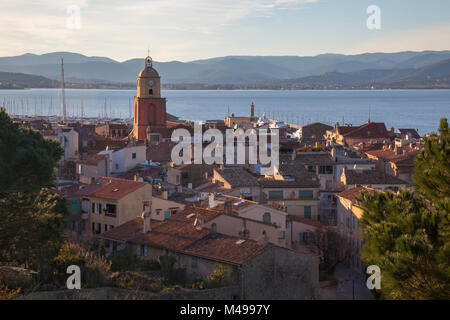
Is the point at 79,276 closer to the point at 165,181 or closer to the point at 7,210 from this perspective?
the point at 7,210

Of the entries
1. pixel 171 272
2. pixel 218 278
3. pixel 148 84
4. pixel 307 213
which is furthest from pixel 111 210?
pixel 148 84

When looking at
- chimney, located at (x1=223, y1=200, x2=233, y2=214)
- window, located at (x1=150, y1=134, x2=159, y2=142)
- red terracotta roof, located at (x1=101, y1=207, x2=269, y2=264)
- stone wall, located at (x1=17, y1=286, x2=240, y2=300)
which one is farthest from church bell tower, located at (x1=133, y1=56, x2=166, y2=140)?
stone wall, located at (x1=17, y1=286, x2=240, y2=300)

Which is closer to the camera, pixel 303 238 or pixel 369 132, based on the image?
pixel 303 238

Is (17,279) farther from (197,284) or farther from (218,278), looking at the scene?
(218,278)

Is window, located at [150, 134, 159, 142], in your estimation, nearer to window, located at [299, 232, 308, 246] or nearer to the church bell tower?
the church bell tower

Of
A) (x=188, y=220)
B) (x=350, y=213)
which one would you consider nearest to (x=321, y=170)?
(x=350, y=213)

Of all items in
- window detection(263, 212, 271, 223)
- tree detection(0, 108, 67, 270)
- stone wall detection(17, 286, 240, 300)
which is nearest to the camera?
stone wall detection(17, 286, 240, 300)
